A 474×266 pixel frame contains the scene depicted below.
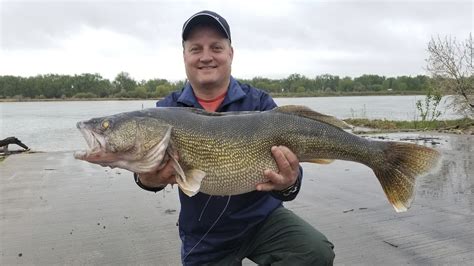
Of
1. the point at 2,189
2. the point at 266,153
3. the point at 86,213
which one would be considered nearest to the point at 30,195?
the point at 2,189

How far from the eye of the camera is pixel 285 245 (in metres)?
3.74

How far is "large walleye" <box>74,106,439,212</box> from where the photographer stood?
3.30 m

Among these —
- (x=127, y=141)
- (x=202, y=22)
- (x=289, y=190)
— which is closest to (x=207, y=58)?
(x=202, y=22)

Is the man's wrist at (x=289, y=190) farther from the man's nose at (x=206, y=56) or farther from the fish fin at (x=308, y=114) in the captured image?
the man's nose at (x=206, y=56)

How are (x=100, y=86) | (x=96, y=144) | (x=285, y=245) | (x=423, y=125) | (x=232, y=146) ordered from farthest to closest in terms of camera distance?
(x=100, y=86) < (x=423, y=125) < (x=285, y=245) < (x=232, y=146) < (x=96, y=144)

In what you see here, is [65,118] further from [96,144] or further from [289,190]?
[289,190]

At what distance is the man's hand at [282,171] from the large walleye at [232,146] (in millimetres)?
59

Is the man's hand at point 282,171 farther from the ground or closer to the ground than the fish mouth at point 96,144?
closer to the ground

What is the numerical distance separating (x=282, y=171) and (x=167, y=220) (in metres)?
3.36

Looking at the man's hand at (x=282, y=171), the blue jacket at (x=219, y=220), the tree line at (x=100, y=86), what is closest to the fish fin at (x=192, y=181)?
the man's hand at (x=282, y=171)

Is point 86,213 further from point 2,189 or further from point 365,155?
point 365,155

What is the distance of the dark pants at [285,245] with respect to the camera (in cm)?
361

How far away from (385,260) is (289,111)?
2.21m

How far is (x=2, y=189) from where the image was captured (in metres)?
8.83
